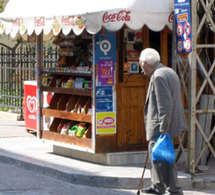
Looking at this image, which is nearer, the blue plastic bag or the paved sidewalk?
the blue plastic bag

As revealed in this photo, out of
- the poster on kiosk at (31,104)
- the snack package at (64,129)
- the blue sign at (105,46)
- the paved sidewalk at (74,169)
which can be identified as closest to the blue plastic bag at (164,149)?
the paved sidewalk at (74,169)

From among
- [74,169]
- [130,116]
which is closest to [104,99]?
[130,116]

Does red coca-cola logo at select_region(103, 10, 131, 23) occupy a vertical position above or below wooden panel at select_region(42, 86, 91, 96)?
above

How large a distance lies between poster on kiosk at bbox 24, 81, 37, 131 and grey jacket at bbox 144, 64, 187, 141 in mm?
5826

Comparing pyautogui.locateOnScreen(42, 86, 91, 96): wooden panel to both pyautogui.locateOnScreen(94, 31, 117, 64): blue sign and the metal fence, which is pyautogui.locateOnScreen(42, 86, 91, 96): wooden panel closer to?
pyautogui.locateOnScreen(94, 31, 117, 64): blue sign

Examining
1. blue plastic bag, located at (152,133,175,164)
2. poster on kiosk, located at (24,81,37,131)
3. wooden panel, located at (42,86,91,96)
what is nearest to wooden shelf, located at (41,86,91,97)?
wooden panel, located at (42,86,91,96)

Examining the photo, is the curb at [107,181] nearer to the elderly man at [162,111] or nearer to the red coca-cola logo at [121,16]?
the elderly man at [162,111]

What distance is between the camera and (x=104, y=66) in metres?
9.58

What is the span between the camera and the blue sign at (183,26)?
872 cm

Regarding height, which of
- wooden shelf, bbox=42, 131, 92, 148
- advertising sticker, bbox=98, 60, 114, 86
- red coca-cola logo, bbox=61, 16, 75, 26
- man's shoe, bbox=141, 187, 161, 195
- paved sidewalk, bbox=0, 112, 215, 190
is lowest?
man's shoe, bbox=141, 187, 161, 195

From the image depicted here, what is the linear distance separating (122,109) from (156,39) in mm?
1259

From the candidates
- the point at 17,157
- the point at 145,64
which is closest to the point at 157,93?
the point at 145,64

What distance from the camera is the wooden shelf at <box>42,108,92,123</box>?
9.95 metres

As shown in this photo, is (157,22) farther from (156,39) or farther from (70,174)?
(70,174)
